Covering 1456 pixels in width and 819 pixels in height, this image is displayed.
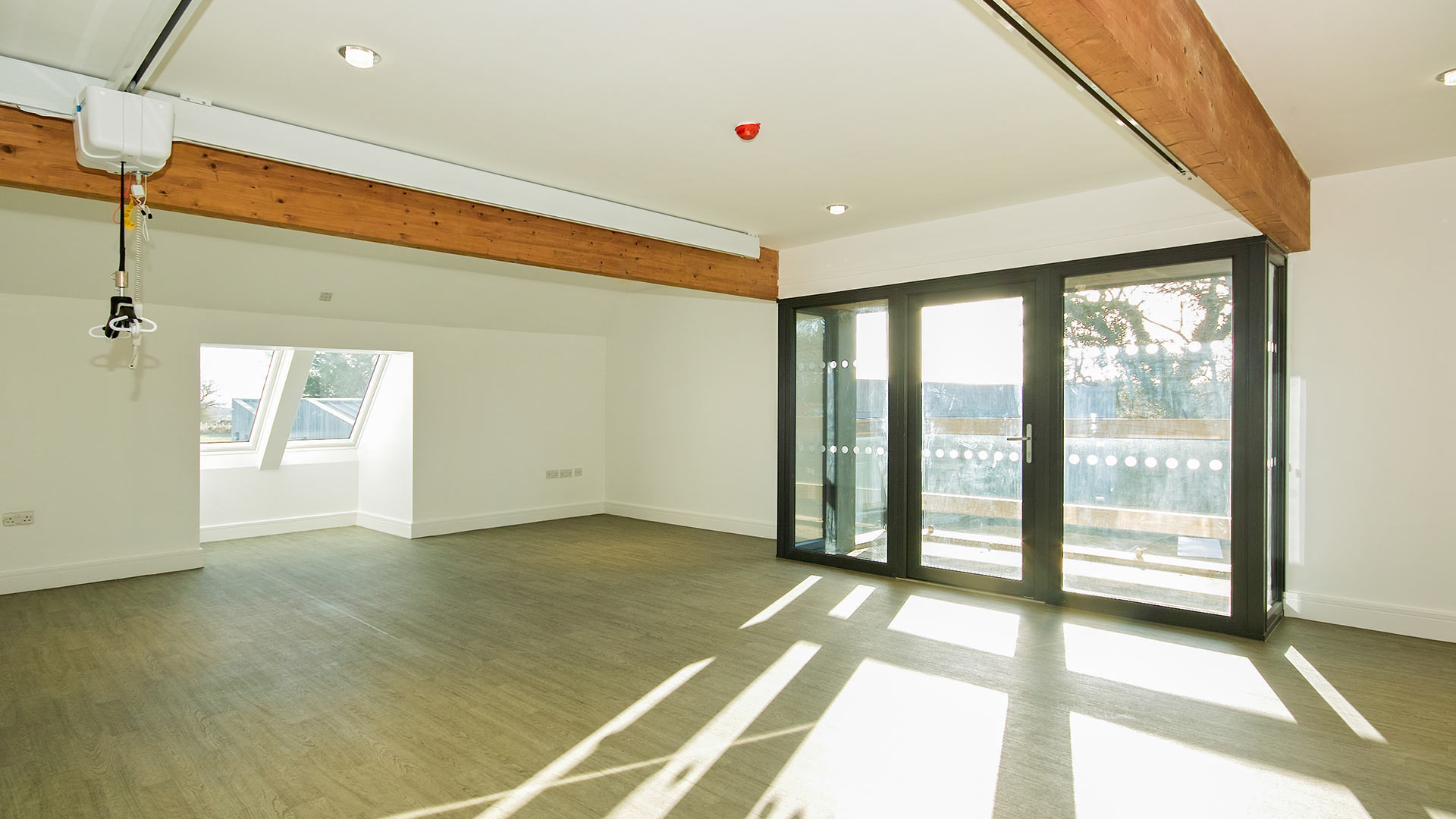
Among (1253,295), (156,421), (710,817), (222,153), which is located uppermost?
(222,153)

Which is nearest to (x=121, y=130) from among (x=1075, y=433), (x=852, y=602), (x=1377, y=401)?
(x=852, y=602)

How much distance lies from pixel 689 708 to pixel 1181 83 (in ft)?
9.49

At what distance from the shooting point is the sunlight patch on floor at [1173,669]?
3340 millimetres

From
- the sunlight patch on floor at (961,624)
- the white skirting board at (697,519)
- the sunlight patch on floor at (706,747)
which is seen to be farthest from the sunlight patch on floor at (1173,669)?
the white skirting board at (697,519)

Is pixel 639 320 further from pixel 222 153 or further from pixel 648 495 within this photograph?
pixel 222 153

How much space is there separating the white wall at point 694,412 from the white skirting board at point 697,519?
1 cm

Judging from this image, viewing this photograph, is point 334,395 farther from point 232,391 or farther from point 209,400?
point 209,400

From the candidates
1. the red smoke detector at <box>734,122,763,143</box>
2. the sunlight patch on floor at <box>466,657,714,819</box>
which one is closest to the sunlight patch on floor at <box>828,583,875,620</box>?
the sunlight patch on floor at <box>466,657,714,819</box>

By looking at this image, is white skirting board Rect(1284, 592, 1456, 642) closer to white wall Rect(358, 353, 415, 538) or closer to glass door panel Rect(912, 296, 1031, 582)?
glass door panel Rect(912, 296, 1031, 582)

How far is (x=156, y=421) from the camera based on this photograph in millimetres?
5703

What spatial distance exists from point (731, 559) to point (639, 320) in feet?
10.6

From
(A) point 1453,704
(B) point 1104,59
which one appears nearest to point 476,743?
(B) point 1104,59

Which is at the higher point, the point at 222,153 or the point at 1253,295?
the point at 222,153

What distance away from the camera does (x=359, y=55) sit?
279 centimetres
